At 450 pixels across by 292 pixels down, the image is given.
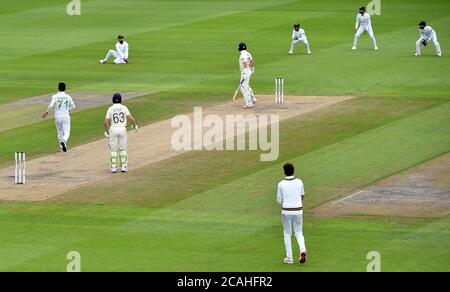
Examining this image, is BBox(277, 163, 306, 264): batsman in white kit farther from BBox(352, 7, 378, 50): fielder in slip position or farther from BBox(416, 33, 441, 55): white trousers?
BBox(352, 7, 378, 50): fielder in slip position

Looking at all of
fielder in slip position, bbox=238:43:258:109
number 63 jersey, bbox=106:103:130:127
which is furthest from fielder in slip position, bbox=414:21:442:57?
number 63 jersey, bbox=106:103:130:127

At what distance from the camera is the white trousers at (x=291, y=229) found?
→ 86.8 ft

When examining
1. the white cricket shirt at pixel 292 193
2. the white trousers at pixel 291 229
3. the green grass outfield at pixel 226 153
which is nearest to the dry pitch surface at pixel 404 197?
the green grass outfield at pixel 226 153

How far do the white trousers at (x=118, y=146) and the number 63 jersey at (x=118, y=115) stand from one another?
0.52 feet

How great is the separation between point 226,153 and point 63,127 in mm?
4829

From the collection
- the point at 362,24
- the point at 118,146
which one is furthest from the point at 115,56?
the point at 118,146

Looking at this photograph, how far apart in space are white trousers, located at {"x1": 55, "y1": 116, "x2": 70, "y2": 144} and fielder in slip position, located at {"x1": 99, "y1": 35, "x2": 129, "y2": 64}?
1981cm

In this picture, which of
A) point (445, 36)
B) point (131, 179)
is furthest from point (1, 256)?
point (445, 36)

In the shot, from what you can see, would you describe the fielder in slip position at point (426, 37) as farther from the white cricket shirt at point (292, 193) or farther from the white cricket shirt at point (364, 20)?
the white cricket shirt at point (292, 193)

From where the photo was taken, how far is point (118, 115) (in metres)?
35.9

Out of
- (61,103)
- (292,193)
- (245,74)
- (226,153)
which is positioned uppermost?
(245,74)

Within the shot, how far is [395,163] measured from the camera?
36.4 meters

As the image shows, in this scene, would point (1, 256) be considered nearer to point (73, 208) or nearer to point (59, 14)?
point (73, 208)

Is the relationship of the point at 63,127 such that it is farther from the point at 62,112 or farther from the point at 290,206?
the point at 290,206
